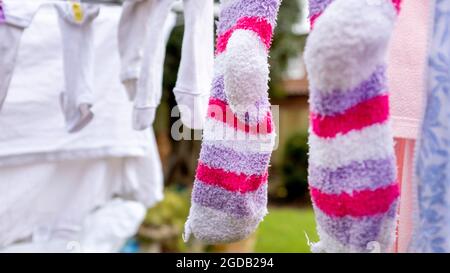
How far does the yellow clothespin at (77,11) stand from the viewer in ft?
3.83

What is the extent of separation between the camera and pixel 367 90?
600 millimetres

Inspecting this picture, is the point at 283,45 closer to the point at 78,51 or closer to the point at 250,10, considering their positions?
the point at 78,51

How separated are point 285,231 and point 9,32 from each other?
10.5ft

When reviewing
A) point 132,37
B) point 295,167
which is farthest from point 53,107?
point 295,167

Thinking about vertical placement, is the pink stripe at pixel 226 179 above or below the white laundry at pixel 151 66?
below

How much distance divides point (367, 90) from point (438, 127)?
0.30 feet

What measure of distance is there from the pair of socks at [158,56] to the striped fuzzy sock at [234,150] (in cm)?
22

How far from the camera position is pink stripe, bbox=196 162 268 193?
760 millimetres

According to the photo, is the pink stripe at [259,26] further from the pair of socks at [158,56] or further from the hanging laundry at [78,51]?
the hanging laundry at [78,51]

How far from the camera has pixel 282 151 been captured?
5.53 metres

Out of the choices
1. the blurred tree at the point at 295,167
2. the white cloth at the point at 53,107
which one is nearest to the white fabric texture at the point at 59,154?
the white cloth at the point at 53,107

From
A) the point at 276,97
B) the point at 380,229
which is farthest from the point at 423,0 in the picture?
the point at 276,97
